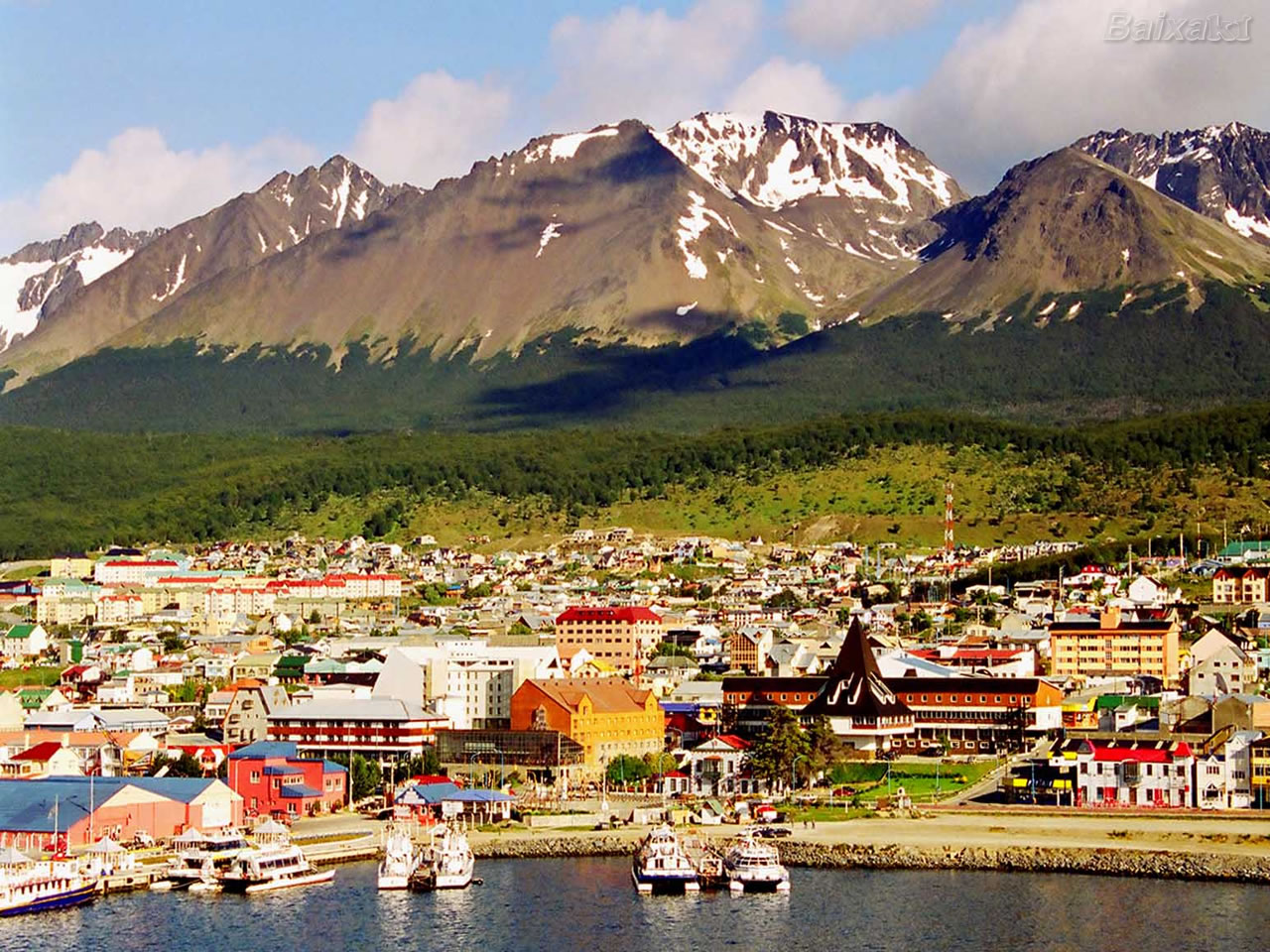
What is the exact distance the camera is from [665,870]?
234 ft

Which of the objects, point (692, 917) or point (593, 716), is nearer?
point (692, 917)

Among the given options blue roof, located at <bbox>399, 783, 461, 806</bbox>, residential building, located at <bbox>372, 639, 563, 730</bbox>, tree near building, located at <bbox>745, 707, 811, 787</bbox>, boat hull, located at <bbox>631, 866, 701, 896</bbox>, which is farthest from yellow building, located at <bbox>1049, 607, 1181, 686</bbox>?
boat hull, located at <bbox>631, 866, 701, 896</bbox>

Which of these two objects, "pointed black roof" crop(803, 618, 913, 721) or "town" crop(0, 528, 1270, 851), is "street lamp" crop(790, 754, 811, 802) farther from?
"pointed black roof" crop(803, 618, 913, 721)

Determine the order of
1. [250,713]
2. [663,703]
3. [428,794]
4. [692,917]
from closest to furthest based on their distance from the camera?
[692,917]
[428,794]
[250,713]
[663,703]

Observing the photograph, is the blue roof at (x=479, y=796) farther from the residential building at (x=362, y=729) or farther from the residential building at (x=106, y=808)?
the residential building at (x=362, y=729)

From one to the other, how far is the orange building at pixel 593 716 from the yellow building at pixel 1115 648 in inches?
1089

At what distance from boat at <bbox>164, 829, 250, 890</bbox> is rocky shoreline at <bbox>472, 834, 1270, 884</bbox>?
7.98 meters

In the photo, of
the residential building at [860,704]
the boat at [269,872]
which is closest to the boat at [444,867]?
the boat at [269,872]

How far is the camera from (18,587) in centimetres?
18462

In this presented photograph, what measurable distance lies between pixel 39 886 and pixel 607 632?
70.6 meters

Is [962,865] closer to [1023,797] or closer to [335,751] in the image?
[1023,797]

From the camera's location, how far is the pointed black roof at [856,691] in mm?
98875

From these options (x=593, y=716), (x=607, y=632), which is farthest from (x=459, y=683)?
(x=607, y=632)

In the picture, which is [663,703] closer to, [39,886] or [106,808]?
[106,808]
